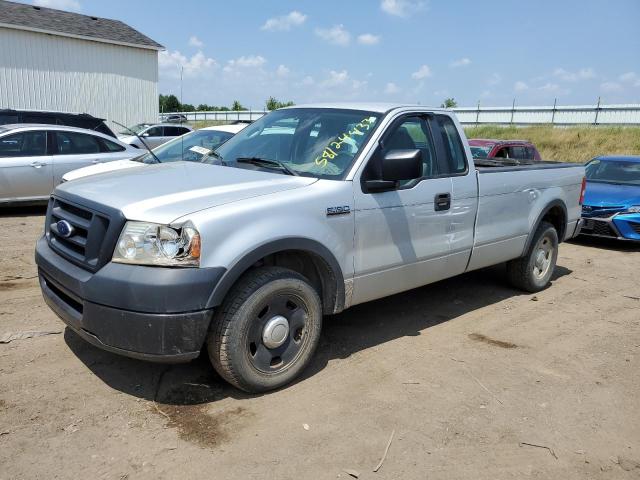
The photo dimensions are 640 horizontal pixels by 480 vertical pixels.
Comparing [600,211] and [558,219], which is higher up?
[558,219]

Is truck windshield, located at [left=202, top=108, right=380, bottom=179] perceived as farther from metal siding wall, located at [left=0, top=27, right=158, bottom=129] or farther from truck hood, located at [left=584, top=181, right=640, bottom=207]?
metal siding wall, located at [left=0, top=27, right=158, bottom=129]

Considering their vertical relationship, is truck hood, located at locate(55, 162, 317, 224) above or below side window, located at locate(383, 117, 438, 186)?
below

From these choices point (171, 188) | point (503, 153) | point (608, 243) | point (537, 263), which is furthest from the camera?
point (503, 153)

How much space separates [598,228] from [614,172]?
189 centimetres

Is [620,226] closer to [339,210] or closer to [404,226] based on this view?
[404,226]

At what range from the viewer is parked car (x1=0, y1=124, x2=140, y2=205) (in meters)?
9.12

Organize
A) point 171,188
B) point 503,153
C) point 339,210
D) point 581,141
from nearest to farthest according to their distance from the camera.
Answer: point 171,188
point 339,210
point 503,153
point 581,141

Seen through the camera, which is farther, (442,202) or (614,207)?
(614,207)

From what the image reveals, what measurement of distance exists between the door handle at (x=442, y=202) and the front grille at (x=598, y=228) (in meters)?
5.63

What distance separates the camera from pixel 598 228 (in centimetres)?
922

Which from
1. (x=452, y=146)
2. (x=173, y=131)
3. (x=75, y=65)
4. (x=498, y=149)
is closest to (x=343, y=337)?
(x=452, y=146)

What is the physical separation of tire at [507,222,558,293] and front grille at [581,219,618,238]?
3.17 metres

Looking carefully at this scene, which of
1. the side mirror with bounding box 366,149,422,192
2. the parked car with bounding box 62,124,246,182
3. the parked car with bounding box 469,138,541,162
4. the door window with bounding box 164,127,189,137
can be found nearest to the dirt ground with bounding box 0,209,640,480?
the side mirror with bounding box 366,149,422,192

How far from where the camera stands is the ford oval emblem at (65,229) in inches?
141
